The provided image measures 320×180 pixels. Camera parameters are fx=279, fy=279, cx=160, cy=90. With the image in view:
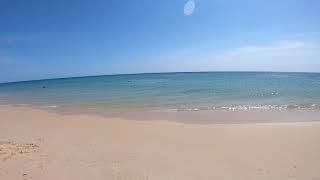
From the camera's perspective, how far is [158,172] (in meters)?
5.47

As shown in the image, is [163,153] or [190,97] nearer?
[163,153]

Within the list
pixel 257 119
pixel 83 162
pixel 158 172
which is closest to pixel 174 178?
pixel 158 172

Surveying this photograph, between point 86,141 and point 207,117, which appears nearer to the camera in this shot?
point 86,141

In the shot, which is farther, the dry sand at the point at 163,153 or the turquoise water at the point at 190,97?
the turquoise water at the point at 190,97

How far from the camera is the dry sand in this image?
17.6ft

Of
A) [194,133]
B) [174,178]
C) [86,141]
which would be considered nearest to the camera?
[174,178]

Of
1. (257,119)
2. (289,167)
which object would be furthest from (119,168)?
(257,119)

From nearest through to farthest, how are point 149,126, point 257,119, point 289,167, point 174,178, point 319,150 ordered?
1. point 174,178
2. point 289,167
3. point 319,150
4. point 149,126
5. point 257,119

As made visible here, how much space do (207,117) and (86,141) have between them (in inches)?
246

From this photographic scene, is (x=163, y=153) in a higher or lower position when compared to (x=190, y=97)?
lower

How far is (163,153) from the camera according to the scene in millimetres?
6691

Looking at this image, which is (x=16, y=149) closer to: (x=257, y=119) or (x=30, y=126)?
(x=30, y=126)

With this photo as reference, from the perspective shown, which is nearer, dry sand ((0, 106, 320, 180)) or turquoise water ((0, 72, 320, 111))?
dry sand ((0, 106, 320, 180))

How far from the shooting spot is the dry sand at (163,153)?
212 inches
